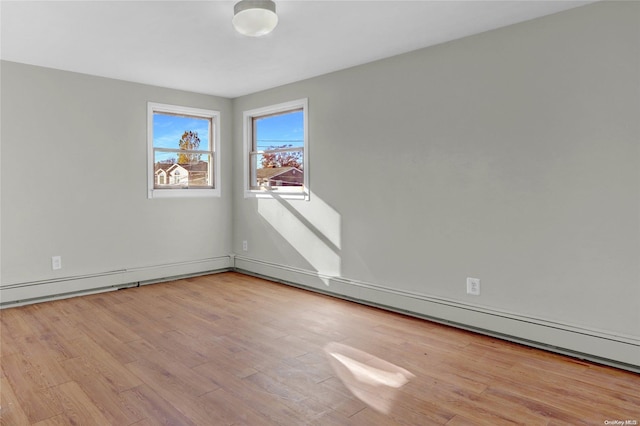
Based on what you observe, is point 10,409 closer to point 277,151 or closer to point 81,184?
point 81,184

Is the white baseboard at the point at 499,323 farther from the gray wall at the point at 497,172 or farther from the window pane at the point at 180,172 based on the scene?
the window pane at the point at 180,172

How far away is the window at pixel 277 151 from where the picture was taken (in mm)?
4633

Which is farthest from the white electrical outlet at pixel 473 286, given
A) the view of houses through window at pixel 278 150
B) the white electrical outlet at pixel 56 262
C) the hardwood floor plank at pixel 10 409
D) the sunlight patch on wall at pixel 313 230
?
the white electrical outlet at pixel 56 262

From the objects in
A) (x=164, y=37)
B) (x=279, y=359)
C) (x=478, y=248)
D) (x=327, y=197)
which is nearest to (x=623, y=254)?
(x=478, y=248)

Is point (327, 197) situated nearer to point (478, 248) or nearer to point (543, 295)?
point (478, 248)

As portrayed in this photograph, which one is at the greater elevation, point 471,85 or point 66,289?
point 471,85

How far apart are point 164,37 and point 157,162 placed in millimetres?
2000

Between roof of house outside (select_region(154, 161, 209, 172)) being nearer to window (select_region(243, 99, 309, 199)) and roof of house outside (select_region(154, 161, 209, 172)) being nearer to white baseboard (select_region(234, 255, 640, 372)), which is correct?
window (select_region(243, 99, 309, 199))

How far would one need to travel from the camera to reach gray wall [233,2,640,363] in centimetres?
253

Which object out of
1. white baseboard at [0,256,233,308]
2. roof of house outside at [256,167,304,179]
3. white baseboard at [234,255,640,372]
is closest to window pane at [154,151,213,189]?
roof of house outside at [256,167,304,179]

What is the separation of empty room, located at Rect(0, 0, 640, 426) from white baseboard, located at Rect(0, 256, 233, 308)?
2 centimetres

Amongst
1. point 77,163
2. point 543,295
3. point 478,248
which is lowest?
point 543,295

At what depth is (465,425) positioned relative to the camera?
190cm

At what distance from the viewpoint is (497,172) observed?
3021 mm
